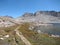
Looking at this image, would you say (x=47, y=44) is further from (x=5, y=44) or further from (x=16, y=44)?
(x=5, y=44)

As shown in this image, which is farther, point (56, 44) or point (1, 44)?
point (56, 44)

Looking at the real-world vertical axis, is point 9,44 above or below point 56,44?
above

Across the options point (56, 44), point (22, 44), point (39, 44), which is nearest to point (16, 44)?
point (22, 44)

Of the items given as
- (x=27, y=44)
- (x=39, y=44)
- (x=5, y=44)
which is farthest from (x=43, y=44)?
(x=5, y=44)

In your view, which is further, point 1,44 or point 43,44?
point 43,44

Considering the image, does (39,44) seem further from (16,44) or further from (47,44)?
(16,44)

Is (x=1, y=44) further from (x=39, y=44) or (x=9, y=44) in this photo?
(x=39, y=44)

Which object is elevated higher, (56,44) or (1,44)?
(1,44)

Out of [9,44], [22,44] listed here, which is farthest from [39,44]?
[9,44]

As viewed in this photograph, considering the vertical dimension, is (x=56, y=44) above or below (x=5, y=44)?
below
